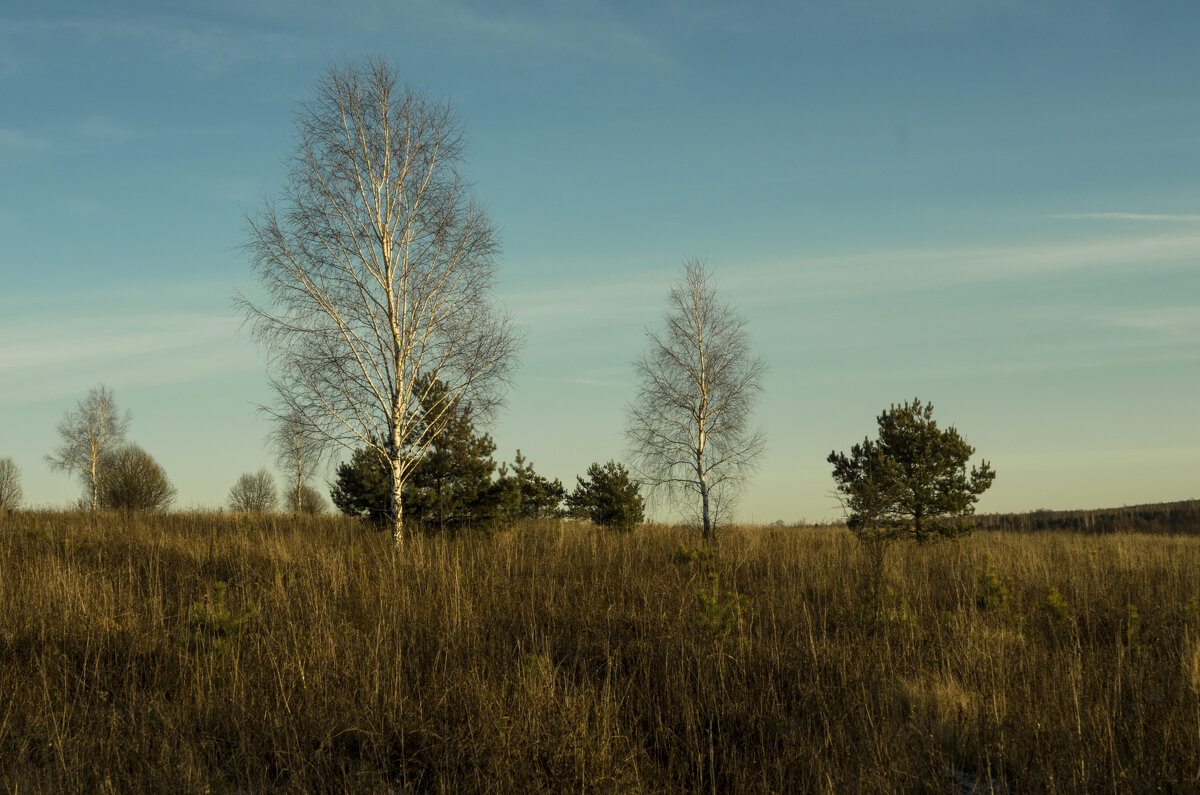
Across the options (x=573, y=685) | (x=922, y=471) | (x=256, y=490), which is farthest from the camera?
(x=256, y=490)

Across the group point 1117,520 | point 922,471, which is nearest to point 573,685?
point 922,471

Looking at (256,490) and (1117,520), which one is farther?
(256,490)

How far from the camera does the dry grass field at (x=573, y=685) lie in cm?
369

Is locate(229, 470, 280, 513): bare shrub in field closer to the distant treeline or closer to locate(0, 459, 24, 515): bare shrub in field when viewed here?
locate(0, 459, 24, 515): bare shrub in field

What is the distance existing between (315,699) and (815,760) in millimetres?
2897

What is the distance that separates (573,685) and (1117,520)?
37.1m

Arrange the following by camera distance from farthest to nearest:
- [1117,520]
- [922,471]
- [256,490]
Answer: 1. [256,490]
2. [1117,520]
3. [922,471]

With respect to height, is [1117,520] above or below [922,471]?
below

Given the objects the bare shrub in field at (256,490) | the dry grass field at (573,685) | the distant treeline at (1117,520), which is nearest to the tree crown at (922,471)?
the dry grass field at (573,685)

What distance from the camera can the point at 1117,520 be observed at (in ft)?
109

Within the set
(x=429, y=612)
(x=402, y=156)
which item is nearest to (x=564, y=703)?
(x=429, y=612)

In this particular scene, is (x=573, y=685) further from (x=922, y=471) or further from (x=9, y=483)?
(x=9, y=483)

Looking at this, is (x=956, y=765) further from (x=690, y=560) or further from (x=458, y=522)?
(x=458, y=522)

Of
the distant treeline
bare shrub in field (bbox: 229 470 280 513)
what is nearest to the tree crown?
the distant treeline
